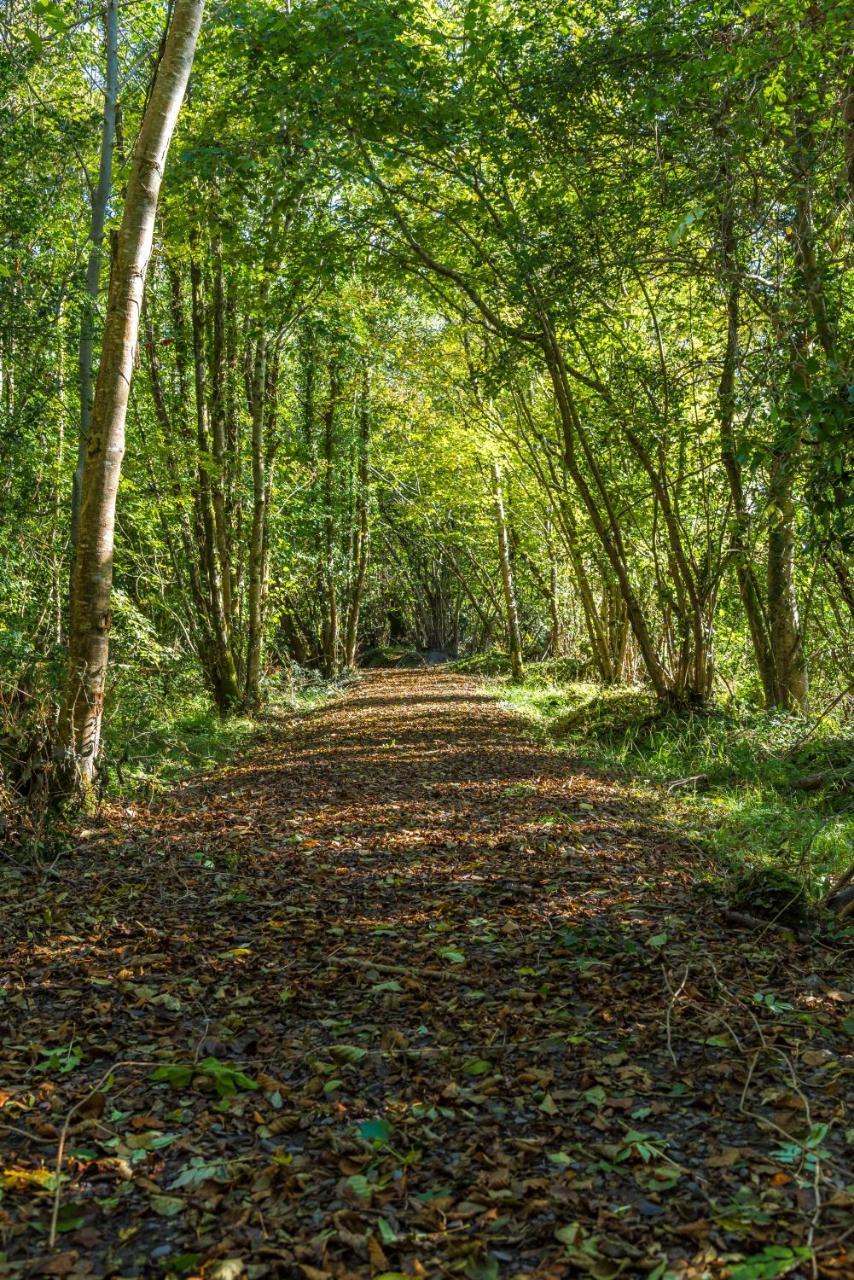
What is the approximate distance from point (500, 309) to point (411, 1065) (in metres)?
10.1

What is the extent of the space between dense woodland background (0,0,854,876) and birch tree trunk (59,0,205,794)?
0.23m

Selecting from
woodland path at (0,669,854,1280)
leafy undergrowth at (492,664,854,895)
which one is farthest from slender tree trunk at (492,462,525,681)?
woodland path at (0,669,854,1280)

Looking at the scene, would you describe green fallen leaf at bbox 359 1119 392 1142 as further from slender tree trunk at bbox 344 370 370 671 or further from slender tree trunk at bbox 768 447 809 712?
slender tree trunk at bbox 344 370 370 671

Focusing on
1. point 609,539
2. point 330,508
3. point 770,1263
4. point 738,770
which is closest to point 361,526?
point 330,508

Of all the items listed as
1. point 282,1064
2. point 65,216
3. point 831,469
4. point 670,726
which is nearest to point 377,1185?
point 282,1064

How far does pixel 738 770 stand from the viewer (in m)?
8.01

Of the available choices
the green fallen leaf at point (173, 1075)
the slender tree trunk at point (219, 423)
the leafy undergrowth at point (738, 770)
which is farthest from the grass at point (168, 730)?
the leafy undergrowth at point (738, 770)

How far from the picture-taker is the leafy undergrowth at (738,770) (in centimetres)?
556

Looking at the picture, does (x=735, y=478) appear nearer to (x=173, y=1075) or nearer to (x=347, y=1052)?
(x=347, y=1052)

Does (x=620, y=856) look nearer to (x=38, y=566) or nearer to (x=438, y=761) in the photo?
(x=438, y=761)

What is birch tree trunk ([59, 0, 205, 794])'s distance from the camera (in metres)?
5.87

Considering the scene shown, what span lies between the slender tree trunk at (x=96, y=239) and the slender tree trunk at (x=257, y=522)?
3.02 metres

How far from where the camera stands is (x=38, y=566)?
1142cm

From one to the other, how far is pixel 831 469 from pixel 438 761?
5806 mm
